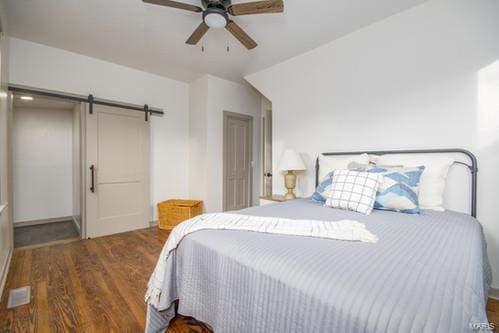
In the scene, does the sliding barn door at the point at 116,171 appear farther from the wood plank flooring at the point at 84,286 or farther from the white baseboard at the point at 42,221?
the white baseboard at the point at 42,221

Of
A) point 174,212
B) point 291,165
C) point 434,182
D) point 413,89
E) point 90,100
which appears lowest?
point 174,212

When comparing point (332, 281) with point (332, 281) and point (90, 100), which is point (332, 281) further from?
point (90, 100)

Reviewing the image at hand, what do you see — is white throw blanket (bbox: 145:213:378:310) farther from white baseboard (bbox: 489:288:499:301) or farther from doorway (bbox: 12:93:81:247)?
doorway (bbox: 12:93:81:247)

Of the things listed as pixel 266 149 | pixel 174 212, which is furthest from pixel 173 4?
pixel 266 149

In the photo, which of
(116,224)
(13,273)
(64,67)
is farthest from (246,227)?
(64,67)

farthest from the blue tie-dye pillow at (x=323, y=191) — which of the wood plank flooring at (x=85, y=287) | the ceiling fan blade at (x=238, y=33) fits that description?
the ceiling fan blade at (x=238, y=33)

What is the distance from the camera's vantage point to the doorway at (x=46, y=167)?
3.78 metres

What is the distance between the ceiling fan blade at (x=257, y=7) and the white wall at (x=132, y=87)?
2347mm

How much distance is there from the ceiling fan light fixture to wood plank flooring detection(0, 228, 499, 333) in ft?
7.83

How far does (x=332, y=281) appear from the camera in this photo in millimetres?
737

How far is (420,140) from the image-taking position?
82.8 inches

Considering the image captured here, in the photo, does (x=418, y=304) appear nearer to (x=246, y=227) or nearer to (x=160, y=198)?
(x=246, y=227)

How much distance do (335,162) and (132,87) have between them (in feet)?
10.6

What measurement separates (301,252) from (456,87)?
82.2 inches
